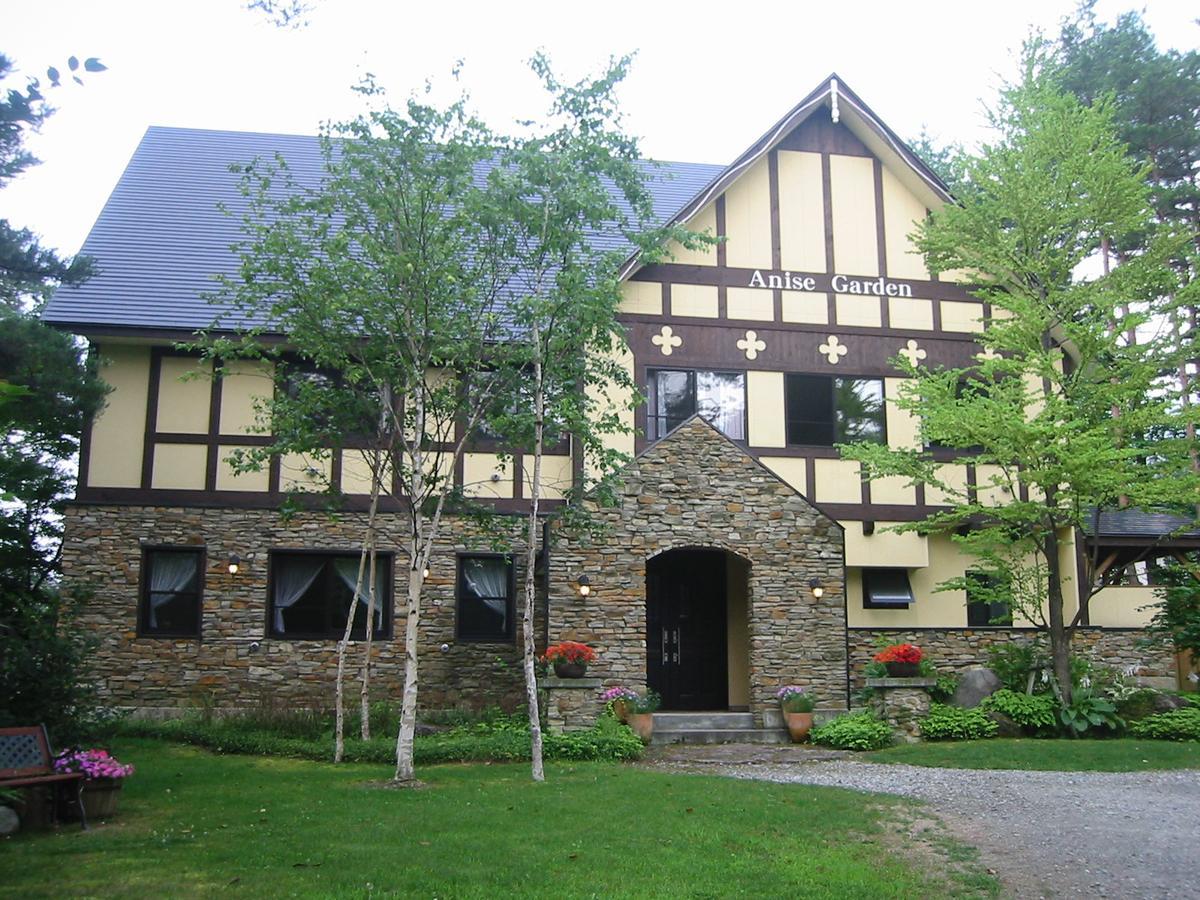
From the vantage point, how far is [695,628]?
57.0 ft

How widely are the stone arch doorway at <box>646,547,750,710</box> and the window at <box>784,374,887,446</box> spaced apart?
2.53m

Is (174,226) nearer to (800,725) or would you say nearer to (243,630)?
(243,630)

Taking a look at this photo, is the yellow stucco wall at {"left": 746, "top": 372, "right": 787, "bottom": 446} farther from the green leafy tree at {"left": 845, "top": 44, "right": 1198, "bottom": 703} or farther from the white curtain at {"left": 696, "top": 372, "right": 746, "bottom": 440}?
the green leafy tree at {"left": 845, "top": 44, "right": 1198, "bottom": 703}

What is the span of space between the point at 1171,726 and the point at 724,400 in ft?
25.8

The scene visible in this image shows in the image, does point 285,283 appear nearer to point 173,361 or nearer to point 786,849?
point 173,361

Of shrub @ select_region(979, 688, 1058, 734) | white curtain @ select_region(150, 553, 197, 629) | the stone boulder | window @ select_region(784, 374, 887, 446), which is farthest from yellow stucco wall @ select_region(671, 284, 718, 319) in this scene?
white curtain @ select_region(150, 553, 197, 629)

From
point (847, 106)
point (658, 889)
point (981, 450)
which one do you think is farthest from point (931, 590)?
point (658, 889)

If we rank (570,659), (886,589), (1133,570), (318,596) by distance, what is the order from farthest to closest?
(1133,570) < (886,589) < (318,596) < (570,659)

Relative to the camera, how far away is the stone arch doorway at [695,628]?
17094mm

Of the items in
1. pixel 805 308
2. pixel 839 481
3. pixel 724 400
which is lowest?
pixel 839 481

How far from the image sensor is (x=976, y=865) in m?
7.50

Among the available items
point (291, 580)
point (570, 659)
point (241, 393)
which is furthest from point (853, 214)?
point (291, 580)

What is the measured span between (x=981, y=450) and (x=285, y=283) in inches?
472

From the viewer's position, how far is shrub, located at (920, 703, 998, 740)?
14562 millimetres
